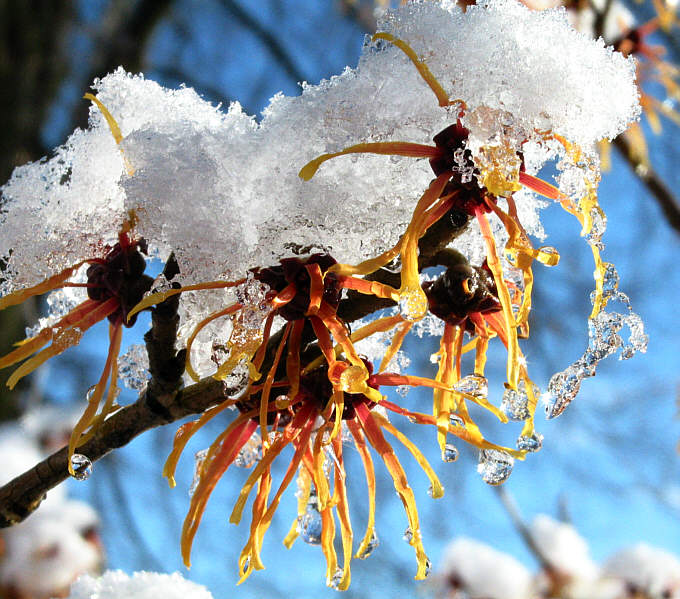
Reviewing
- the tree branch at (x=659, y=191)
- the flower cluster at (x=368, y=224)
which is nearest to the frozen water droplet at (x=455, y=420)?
the flower cluster at (x=368, y=224)

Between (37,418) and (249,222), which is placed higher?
(37,418)

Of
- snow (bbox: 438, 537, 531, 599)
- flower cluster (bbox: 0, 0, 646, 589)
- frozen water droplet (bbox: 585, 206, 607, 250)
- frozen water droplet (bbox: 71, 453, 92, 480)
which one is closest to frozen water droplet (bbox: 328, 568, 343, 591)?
flower cluster (bbox: 0, 0, 646, 589)

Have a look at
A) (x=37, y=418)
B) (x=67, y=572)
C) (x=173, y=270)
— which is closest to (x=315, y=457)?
(x=173, y=270)

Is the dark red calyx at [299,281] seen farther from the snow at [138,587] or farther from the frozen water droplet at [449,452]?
the snow at [138,587]

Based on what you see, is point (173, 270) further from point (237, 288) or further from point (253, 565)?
point (253, 565)

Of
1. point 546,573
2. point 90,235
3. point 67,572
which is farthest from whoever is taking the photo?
point 546,573

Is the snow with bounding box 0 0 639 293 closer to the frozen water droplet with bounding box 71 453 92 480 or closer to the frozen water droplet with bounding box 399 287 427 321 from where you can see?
the frozen water droplet with bounding box 399 287 427 321

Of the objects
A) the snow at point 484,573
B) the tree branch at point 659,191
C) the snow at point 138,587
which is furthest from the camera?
the snow at point 484,573
